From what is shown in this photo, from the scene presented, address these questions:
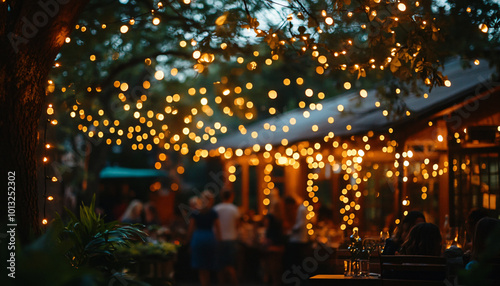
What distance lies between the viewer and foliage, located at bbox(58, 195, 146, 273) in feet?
16.5

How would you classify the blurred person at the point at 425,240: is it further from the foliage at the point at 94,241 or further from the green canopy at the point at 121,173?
the green canopy at the point at 121,173

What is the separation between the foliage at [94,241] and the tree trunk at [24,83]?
0.58 m

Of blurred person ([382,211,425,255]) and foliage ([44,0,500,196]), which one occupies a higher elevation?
foliage ([44,0,500,196])

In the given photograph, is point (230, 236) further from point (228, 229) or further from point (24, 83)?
point (24, 83)

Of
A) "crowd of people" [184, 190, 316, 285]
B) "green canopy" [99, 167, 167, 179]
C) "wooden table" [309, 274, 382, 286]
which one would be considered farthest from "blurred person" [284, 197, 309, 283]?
"green canopy" [99, 167, 167, 179]

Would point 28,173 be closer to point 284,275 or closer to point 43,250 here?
point 43,250

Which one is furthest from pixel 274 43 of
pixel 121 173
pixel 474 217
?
pixel 121 173

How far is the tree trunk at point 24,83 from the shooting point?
433cm

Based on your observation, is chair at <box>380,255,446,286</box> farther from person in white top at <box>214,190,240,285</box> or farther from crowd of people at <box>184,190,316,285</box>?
person in white top at <box>214,190,240,285</box>

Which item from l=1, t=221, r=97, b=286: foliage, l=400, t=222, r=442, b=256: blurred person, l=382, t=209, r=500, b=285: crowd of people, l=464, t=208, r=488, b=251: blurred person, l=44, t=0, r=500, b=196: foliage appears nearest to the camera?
l=1, t=221, r=97, b=286: foliage

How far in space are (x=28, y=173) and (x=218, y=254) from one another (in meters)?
5.91

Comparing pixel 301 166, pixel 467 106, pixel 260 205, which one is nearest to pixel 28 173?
pixel 467 106

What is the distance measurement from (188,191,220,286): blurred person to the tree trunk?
17.4ft

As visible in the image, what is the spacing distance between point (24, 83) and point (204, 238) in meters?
5.77
